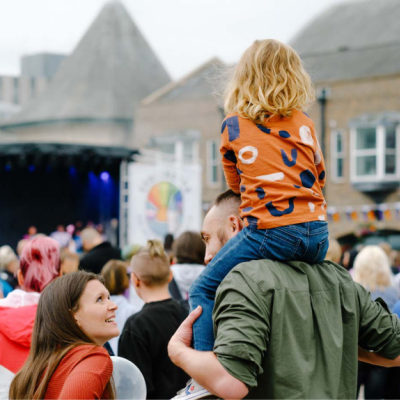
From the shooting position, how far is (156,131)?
98.0 feet

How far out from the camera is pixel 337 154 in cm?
2462

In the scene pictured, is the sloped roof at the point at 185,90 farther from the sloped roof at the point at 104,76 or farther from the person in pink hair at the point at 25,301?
the person in pink hair at the point at 25,301

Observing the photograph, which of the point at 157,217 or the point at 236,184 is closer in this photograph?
the point at 236,184

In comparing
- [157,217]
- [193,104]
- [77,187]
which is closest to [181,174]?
[157,217]

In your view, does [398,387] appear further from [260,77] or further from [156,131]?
[156,131]

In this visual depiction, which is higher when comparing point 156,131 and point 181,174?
point 156,131

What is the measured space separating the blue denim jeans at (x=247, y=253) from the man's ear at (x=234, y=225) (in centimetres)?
8

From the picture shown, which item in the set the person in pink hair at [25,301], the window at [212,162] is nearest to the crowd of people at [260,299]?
the person in pink hair at [25,301]

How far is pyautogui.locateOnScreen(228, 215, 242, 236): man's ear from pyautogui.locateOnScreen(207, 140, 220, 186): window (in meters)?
25.5

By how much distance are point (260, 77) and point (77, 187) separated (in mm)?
19157

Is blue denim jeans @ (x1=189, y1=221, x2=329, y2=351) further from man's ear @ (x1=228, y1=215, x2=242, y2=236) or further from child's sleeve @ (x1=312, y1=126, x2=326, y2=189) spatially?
child's sleeve @ (x1=312, y1=126, x2=326, y2=189)

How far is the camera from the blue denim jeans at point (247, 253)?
2090 millimetres

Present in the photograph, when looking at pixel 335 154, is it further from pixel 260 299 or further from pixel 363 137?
pixel 260 299

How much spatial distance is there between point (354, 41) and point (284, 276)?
3019 cm
